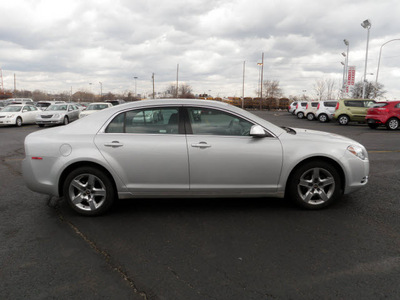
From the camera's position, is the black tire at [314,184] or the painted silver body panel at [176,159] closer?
the painted silver body panel at [176,159]

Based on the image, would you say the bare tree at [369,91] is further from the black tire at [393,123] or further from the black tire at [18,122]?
the black tire at [18,122]

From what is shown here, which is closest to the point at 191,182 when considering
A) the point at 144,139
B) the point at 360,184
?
the point at 144,139

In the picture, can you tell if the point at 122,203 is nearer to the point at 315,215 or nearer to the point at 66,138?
the point at 66,138

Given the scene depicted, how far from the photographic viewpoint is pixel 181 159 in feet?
13.1

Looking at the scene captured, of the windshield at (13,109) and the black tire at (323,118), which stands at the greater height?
the windshield at (13,109)

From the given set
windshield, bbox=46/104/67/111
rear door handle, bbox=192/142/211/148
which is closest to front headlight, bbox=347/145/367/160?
rear door handle, bbox=192/142/211/148

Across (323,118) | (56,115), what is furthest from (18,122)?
(323,118)

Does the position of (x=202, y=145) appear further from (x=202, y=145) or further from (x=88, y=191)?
(x=88, y=191)

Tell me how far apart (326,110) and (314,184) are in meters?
21.9

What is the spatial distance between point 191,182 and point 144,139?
2.73ft

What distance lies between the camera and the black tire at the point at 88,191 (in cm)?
405

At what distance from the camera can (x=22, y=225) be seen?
3.85 meters

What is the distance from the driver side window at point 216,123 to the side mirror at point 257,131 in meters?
0.16

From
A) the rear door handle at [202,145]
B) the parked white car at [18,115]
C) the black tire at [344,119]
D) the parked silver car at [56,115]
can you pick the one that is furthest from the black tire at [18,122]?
the black tire at [344,119]
